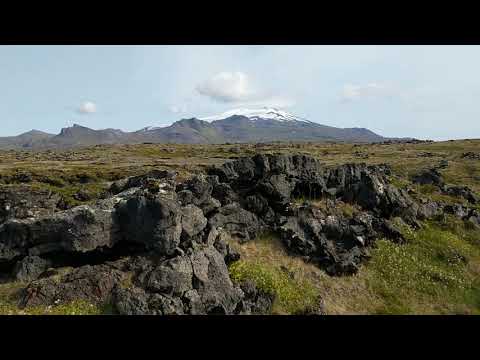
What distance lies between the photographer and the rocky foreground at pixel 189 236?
64.5 feet

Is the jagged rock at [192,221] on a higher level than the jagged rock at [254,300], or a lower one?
higher

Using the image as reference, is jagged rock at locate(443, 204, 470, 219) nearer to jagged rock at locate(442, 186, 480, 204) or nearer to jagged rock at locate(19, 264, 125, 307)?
jagged rock at locate(442, 186, 480, 204)

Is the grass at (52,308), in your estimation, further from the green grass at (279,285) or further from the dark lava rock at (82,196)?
the dark lava rock at (82,196)

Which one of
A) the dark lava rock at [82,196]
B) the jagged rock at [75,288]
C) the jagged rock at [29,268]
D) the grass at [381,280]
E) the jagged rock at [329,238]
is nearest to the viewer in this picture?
the jagged rock at [75,288]

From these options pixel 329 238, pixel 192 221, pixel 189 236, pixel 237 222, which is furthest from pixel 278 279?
pixel 329 238

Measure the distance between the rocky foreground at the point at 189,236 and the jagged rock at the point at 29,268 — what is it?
0.05 m

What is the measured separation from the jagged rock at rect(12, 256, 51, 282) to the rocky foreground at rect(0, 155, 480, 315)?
5 cm

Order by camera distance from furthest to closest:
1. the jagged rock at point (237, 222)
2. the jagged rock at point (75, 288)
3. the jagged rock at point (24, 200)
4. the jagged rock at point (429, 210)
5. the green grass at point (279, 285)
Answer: the jagged rock at point (429, 210)
the jagged rock at point (24, 200)
the jagged rock at point (237, 222)
the green grass at point (279, 285)
the jagged rock at point (75, 288)

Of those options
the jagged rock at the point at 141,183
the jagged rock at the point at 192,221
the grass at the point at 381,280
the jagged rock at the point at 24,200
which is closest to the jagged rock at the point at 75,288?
the jagged rock at the point at 192,221

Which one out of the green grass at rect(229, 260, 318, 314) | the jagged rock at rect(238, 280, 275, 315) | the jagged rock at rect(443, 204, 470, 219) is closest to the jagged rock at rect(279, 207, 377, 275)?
the green grass at rect(229, 260, 318, 314)

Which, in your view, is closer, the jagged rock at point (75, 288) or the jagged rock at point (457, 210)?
the jagged rock at point (75, 288)

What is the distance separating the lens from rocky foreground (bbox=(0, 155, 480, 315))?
19.7m
